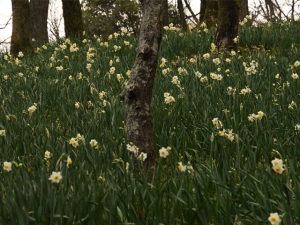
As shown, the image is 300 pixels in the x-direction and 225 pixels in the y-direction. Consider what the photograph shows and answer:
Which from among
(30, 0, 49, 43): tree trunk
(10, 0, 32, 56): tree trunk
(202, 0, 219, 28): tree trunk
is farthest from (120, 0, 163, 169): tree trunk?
(30, 0, 49, 43): tree trunk

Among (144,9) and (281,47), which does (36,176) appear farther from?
(281,47)

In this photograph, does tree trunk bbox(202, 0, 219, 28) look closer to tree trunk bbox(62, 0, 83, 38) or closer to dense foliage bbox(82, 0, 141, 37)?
tree trunk bbox(62, 0, 83, 38)

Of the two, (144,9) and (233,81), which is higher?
(144,9)

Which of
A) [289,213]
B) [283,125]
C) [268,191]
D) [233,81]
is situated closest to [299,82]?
[233,81]

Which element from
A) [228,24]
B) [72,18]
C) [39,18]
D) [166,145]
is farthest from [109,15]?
[166,145]

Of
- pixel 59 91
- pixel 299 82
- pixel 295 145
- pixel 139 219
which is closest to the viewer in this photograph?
pixel 139 219

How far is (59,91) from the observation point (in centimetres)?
629

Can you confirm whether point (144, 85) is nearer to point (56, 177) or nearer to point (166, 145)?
point (166, 145)

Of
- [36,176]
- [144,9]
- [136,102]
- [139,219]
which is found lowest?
[139,219]

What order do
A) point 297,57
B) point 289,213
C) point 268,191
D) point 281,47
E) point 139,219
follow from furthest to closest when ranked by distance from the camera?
A: point 281,47
point 297,57
point 268,191
point 139,219
point 289,213

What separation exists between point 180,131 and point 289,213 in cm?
209

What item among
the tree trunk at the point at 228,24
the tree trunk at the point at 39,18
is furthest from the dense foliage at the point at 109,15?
the tree trunk at the point at 228,24

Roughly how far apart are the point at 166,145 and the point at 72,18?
904 centimetres

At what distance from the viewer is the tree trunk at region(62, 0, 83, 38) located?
40.0 feet
